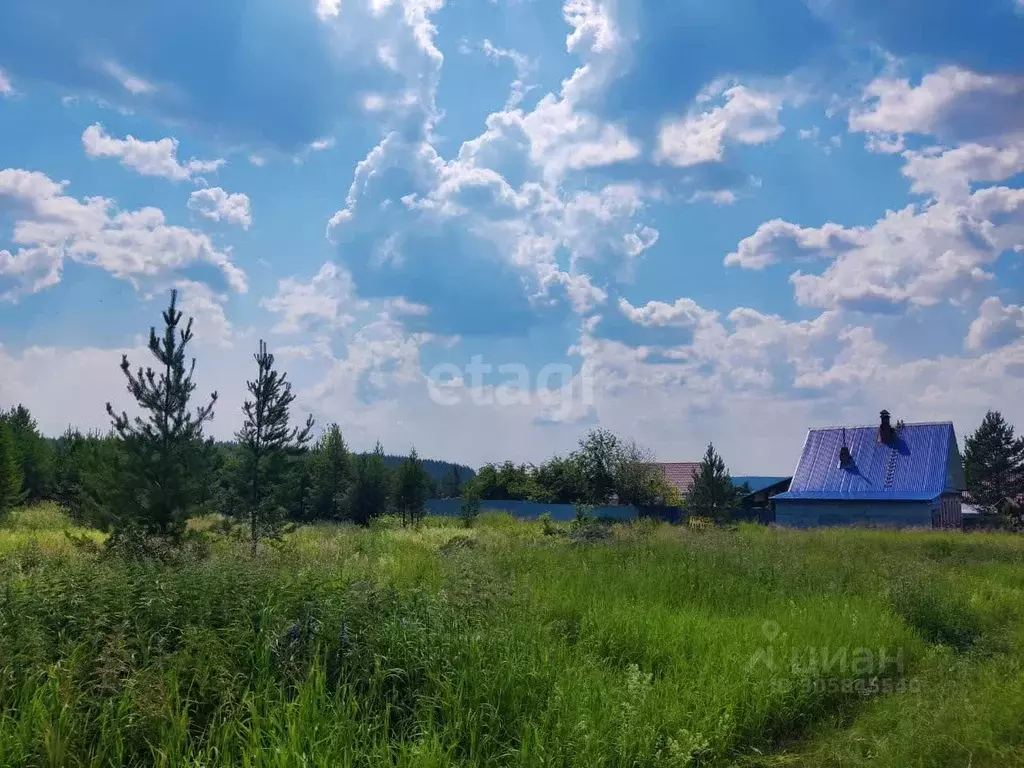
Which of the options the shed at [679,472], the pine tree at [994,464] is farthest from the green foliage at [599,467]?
the pine tree at [994,464]

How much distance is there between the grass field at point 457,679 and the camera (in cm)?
439

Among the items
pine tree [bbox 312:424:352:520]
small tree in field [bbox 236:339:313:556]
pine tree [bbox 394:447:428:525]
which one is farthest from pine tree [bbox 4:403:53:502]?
small tree in field [bbox 236:339:313:556]

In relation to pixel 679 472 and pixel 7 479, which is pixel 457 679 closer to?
pixel 7 479

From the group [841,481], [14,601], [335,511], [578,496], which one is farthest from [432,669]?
[578,496]

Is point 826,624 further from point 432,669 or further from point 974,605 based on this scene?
point 432,669

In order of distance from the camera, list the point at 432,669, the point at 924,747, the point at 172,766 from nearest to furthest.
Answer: the point at 172,766, the point at 924,747, the point at 432,669

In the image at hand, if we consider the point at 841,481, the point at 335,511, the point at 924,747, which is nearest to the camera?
the point at 924,747

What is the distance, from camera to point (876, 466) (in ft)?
131

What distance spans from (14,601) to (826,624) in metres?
7.55

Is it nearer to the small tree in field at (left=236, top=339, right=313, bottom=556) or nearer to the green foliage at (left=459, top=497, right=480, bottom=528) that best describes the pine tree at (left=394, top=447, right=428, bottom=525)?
the green foliage at (left=459, top=497, right=480, bottom=528)

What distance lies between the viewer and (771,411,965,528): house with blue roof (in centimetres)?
3747

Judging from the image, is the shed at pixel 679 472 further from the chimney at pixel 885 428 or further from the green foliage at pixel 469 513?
the green foliage at pixel 469 513

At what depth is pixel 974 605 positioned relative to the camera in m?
10.3

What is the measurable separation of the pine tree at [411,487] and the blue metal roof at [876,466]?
21142 millimetres
